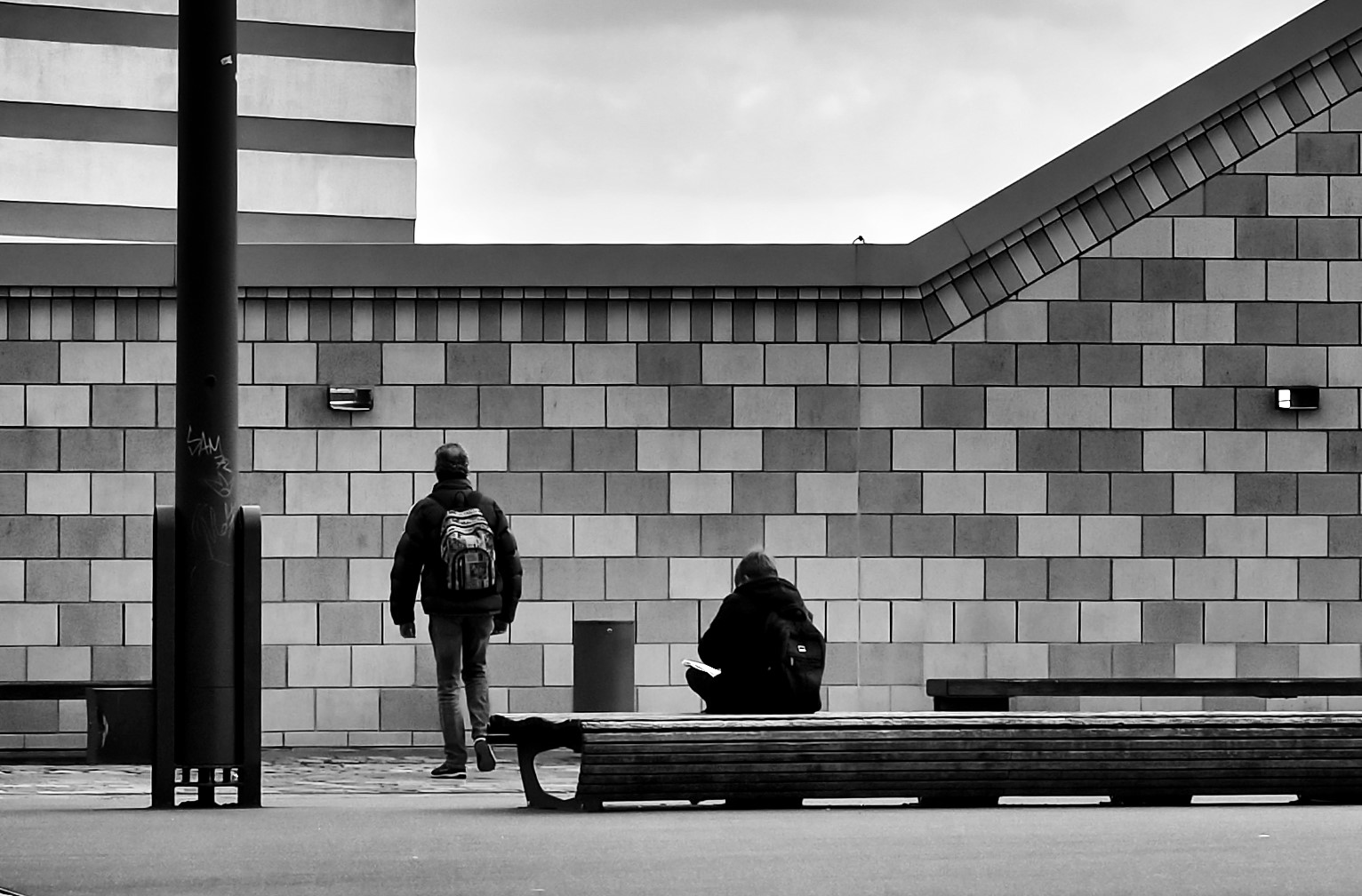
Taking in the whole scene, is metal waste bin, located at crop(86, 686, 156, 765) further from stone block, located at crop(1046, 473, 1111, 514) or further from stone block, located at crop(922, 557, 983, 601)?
stone block, located at crop(1046, 473, 1111, 514)

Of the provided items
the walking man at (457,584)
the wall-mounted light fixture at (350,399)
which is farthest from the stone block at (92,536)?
the walking man at (457,584)

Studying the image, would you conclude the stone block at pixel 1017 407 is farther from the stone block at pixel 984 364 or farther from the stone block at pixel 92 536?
the stone block at pixel 92 536

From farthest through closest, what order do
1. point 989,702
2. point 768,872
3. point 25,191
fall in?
1. point 25,191
2. point 989,702
3. point 768,872

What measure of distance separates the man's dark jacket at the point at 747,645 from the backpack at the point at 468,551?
1639mm

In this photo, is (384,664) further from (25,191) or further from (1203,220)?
(25,191)

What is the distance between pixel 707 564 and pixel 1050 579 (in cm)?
209

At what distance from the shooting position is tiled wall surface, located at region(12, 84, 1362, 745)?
13086mm

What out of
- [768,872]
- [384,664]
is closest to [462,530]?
[384,664]

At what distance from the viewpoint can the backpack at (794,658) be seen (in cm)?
993

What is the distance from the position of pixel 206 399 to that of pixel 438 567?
2.23 m

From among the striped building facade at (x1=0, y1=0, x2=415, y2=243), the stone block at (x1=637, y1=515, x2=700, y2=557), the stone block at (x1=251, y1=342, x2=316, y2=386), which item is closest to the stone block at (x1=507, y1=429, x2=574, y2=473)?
the stone block at (x1=637, y1=515, x2=700, y2=557)

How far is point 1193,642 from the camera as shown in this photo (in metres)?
13.3

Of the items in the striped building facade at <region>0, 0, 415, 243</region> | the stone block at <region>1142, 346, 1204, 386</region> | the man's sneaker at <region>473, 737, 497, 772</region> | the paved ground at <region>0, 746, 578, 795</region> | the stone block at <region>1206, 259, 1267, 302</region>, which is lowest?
the paved ground at <region>0, 746, 578, 795</region>

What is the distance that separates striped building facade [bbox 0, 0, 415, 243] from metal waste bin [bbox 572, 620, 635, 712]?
4328cm
